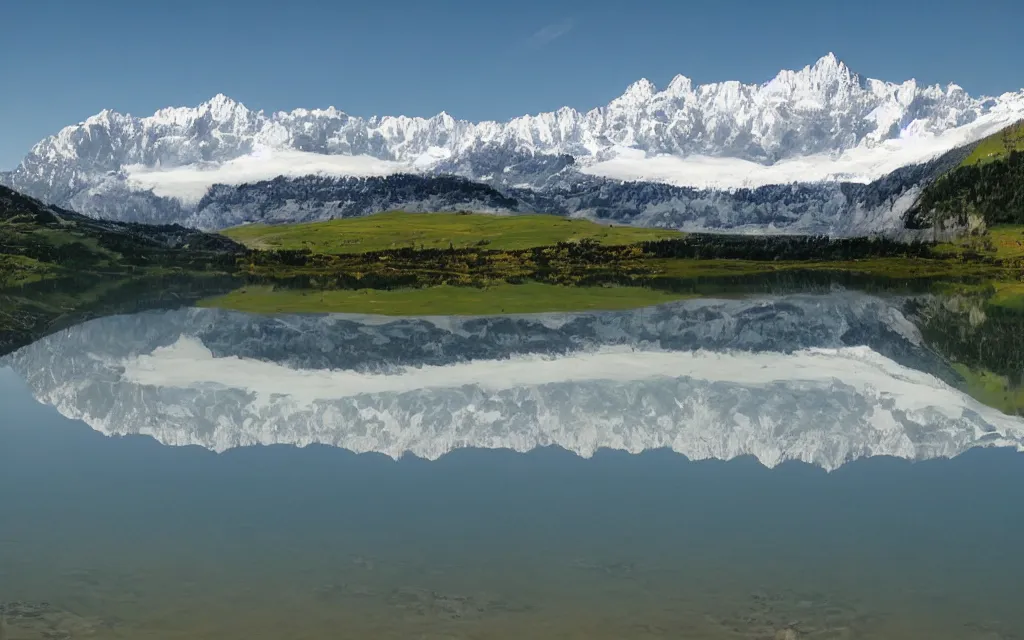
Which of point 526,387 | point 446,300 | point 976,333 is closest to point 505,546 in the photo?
point 526,387

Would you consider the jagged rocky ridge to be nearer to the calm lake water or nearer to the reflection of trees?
the calm lake water

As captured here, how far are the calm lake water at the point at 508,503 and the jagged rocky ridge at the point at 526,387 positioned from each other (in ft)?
1.13

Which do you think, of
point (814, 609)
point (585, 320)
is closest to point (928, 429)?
point (814, 609)

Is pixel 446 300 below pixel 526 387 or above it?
below

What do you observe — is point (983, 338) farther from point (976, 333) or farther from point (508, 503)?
point (508, 503)

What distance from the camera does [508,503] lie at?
31.6m

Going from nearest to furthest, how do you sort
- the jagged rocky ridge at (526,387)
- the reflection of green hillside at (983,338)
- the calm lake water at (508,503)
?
the calm lake water at (508,503)
the jagged rocky ridge at (526,387)
the reflection of green hillside at (983,338)

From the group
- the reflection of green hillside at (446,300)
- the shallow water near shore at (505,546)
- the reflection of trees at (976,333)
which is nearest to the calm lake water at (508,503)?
the shallow water near shore at (505,546)

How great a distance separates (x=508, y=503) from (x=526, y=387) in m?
26.0

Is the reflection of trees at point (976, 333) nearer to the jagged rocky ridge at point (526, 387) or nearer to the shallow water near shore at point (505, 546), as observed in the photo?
the jagged rocky ridge at point (526, 387)

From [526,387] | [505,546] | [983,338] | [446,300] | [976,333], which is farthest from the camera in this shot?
[446,300]

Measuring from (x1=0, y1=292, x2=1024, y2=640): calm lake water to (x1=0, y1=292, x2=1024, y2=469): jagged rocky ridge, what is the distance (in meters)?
0.34

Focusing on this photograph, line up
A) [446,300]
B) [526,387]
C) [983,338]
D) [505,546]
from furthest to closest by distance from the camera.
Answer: [446,300] < [983,338] < [526,387] < [505,546]

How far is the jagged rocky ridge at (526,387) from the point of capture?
42875 millimetres
